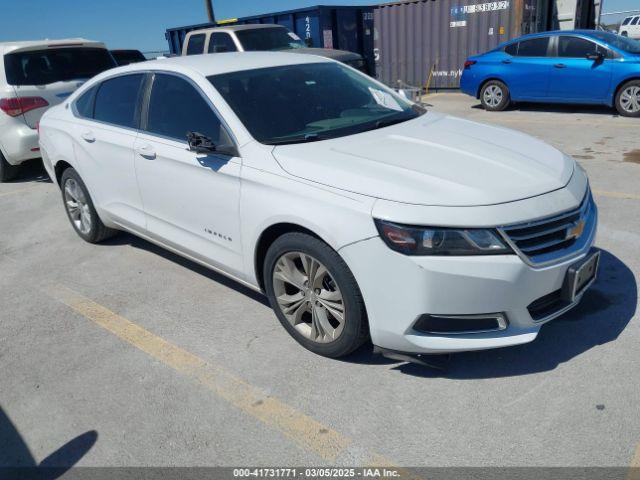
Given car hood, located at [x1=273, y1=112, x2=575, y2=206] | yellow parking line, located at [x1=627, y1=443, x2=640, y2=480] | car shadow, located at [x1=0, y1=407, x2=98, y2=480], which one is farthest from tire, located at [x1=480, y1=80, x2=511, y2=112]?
→ car shadow, located at [x1=0, y1=407, x2=98, y2=480]

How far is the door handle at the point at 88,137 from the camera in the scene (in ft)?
15.1

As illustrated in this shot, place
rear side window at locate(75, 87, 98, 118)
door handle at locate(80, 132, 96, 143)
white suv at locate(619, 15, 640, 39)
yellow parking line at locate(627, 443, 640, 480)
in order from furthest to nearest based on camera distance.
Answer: white suv at locate(619, 15, 640, 39) < rear side window at locate(75, 87, 98, 118) < door handle at locate(80, 132, 96, 143) < yellow parking line at locate(627, 443, 640, 480)

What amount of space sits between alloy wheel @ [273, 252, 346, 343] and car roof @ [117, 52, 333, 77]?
1498 millimetres

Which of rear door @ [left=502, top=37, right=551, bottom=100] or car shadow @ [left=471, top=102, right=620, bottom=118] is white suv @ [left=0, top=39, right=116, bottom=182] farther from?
car shadow @ [left=471, top=102, right=620, bottom=118]

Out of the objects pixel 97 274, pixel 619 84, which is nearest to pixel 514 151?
pixel 97 274

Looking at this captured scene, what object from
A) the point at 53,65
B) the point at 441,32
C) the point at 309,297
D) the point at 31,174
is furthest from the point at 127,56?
the point at 309,297

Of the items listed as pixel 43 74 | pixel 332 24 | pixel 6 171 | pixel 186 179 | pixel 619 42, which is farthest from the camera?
pixel 332 24

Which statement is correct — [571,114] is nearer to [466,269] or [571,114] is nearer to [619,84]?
[619,84]

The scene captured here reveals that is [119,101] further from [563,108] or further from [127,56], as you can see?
[127,56]

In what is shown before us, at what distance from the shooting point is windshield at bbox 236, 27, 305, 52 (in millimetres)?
11078

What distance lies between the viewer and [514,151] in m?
3.22

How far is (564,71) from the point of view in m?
10.1

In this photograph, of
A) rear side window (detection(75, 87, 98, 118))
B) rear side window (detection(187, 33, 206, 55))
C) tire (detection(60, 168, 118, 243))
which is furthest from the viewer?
rear side window (detection(187, 33, 206, 55))

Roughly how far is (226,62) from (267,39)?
792cm
